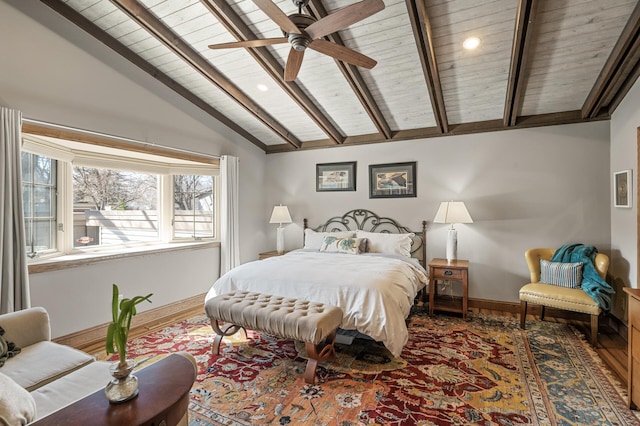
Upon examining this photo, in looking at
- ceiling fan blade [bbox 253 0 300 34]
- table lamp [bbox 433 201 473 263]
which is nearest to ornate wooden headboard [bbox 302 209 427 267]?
table lamp [bbox 433 201 473 263]

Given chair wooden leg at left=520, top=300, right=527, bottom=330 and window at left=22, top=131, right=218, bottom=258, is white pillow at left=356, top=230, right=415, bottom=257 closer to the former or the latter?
chair wooden leg at left=520, top=300, right=527, bottom=330

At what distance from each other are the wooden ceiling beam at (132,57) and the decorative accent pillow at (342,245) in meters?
2.32

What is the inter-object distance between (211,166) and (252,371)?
3.16m

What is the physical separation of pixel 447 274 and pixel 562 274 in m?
1.18

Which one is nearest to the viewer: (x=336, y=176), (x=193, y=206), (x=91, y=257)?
(x=91, y=257)

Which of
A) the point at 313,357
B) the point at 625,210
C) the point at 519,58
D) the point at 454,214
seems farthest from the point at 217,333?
the point at 625,210

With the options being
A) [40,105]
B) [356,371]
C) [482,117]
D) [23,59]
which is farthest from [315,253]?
[23,59]

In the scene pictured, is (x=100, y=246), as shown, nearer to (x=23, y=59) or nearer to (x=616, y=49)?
(x=23, y=59)

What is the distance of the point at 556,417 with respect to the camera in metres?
2.02

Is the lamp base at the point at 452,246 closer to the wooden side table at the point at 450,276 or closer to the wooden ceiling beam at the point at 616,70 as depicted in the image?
the wooden side table at the point at 450,276

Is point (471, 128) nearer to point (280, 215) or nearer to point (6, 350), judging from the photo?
point (280, 215)

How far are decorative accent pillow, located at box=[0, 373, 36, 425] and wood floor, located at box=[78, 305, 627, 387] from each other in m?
2.08

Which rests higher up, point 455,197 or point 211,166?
point 211,166

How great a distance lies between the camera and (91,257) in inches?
130
